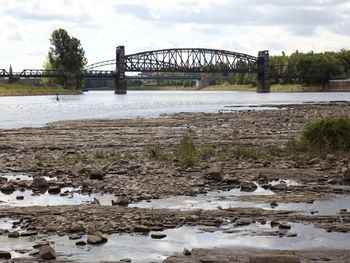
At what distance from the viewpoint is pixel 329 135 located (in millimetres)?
33812

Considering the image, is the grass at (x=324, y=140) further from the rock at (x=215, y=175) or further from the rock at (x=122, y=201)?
the rock at (x=122, y=201)

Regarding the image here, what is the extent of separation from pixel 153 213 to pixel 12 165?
14076mm

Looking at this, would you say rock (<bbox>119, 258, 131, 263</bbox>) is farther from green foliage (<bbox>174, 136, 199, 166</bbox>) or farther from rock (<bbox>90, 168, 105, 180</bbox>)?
green foliage (<bbox>174, 136, 199, 166</bbox>)

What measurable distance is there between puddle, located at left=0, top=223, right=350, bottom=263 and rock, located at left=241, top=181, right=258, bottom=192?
6476 mm

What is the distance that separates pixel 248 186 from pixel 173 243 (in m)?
8.48

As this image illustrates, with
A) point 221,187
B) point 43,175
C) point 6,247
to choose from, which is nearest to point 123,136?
point 43,175

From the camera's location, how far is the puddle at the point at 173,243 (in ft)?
47.6

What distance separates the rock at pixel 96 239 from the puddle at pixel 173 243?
144 millimetres

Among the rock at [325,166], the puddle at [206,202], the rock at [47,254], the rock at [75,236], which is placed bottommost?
the puddle at [206,202]

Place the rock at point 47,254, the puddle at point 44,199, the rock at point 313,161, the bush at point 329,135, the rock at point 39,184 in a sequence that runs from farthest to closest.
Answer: the bush at point 329,135
the rock at point 313,161
the rock at point 39,184
the puddle at point 44,199
the rock at point 47,254

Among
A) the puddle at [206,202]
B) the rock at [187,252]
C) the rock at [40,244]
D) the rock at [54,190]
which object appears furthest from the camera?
the rock at [54,190]

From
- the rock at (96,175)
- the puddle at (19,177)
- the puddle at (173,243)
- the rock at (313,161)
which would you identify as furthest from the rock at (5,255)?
the rock at (313,161)

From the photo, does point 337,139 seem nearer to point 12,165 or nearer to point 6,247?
point 12,165

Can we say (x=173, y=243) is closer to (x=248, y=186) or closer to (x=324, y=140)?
(x=248, y=186)
